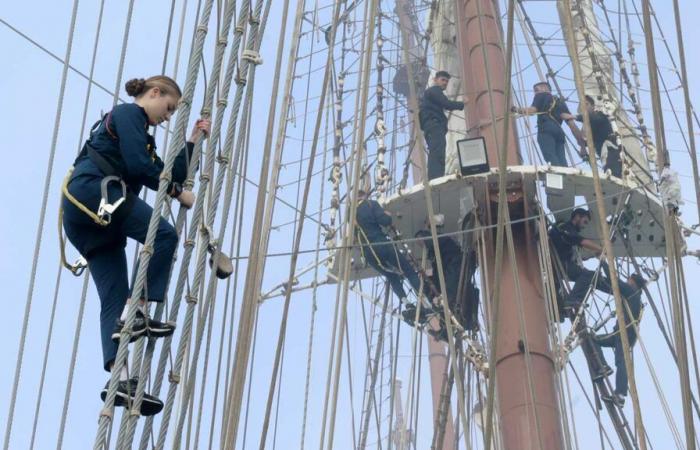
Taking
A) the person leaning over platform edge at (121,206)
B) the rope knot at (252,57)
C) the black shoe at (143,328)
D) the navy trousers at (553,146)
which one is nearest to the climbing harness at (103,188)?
the person leaning over platform edge at (121,206)

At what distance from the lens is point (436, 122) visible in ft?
34.0

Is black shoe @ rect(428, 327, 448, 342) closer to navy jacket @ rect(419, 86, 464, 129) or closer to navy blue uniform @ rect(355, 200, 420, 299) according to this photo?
navy blue uniform @ rect(355, 200, 420, 299)

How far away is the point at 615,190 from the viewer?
1049 cm

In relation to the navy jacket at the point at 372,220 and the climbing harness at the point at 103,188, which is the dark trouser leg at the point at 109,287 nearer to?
the climbing harness at the point at 103,188

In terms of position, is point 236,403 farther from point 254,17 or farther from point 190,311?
point 254,17

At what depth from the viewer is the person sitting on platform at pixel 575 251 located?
410 inches

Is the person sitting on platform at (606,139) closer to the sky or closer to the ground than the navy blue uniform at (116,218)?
closer to the sky

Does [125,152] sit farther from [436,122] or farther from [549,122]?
[549,122]

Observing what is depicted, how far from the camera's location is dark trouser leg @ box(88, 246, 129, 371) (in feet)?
15.8

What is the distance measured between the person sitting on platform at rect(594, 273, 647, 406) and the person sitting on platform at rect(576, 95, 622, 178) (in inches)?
30.5

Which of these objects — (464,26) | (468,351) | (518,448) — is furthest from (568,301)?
(464,26)

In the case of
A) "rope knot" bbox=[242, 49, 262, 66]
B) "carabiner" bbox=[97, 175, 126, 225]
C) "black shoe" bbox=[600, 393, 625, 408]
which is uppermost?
"black shoe" bbox=[600, 393, 625, 408]

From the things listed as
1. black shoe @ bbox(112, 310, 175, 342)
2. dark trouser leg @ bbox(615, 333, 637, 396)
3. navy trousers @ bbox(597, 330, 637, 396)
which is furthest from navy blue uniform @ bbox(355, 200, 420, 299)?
black shoe @ bbox(112, 310, 175, 342)

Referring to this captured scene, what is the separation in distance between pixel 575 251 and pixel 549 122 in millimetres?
923
